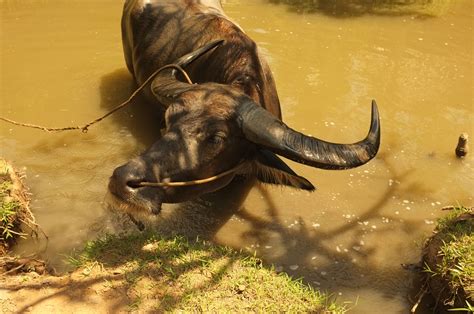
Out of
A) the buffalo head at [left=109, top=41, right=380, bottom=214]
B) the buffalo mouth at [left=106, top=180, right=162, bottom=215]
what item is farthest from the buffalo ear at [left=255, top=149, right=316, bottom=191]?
the buffalo mouth at [left=106, top=180, right=162, bottom=215]

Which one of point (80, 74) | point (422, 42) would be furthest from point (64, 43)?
point (422, 42)

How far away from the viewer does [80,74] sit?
606 centimetres

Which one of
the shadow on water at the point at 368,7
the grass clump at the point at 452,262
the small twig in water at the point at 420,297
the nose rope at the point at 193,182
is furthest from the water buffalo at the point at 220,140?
the shadow on water at the point at 368,7

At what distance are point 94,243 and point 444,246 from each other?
8.30 feet

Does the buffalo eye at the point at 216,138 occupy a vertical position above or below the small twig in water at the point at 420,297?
above

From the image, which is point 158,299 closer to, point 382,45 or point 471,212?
point 471,212

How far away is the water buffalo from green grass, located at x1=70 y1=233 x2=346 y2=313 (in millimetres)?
415

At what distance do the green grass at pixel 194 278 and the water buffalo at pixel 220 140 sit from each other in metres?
0.42

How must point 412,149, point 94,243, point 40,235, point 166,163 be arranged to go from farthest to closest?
point 412,149
point 40,235
point 94,243
point 166,163

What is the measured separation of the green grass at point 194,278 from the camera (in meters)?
2.89

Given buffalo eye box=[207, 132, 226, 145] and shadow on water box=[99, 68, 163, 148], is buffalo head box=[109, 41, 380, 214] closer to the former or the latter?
buffalo eye box=[207, 132, 226, 145]

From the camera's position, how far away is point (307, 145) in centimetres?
296

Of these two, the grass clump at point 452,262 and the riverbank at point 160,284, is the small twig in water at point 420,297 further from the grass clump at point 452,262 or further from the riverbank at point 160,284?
the riverbank at point 160,284

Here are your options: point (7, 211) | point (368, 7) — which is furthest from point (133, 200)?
point (368, 7)
